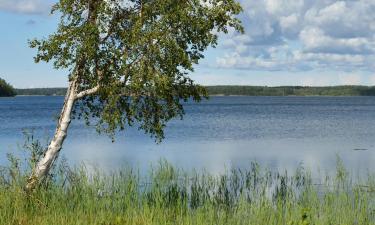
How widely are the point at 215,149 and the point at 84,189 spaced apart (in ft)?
99.8

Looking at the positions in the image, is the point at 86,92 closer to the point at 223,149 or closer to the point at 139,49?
the point at 139,49

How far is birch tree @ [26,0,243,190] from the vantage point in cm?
1592

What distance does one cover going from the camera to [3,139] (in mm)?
55344

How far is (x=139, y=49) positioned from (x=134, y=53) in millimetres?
202

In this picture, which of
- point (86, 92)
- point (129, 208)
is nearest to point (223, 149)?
point (86, 92)

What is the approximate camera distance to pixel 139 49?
16250mm

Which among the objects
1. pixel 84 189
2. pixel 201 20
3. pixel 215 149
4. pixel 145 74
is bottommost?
pixel 215 149

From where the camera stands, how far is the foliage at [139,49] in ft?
52.2

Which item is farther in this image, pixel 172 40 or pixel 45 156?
pixel 45 156

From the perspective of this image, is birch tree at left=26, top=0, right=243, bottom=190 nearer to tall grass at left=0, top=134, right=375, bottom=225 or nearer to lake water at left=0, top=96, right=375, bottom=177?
tall grass at left=0, top=134, right=375, bottom=225

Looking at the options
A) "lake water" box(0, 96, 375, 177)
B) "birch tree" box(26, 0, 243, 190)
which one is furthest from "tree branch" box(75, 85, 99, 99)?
"lake water" box(0, 96, 375, 177)

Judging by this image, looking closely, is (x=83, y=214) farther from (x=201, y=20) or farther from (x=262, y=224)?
(x=201, y=20)

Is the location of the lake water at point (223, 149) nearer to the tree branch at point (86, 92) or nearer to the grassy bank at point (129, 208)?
the tree branch at point (86, 92)

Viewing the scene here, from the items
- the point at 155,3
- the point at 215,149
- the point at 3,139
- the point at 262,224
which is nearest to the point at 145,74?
the point at 155,3
